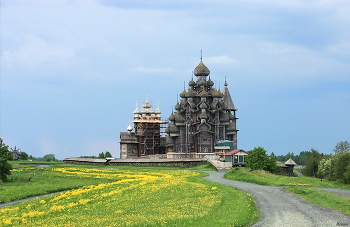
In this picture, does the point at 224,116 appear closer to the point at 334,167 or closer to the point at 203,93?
the point at 203,93

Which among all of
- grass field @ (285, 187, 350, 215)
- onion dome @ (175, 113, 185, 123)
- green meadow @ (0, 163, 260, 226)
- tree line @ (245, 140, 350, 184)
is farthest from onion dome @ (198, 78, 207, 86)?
grass field @ (285, 187, 350, 215)

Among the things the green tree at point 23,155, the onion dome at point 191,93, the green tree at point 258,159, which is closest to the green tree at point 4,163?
the green tree at point 258,159

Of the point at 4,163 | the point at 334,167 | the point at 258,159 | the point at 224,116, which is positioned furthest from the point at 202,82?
the point at 4,163

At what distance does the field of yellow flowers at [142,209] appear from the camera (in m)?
29.0

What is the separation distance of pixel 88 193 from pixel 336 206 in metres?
24.9

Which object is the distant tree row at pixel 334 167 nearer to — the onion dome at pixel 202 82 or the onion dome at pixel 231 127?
the onion dome at pixel 231 127

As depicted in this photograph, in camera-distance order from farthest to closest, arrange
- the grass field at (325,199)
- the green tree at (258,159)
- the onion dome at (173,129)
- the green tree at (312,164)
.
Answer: the onion dome at (173,129)
the green tree at (312,164)
the green tree at (258,159)
the grass field at (325,199)

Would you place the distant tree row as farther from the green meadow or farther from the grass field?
the green meadow

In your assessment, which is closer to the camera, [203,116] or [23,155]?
[203,116]

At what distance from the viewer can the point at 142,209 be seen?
34438mm

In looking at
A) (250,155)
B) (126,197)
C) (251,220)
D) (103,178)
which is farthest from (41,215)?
(250,155)

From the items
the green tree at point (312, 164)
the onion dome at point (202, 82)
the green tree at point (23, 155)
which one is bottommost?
the green tree at point (312, 164)

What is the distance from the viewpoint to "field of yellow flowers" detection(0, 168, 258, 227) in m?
29.0

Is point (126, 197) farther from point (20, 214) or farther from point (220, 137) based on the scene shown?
point (220, 137)
